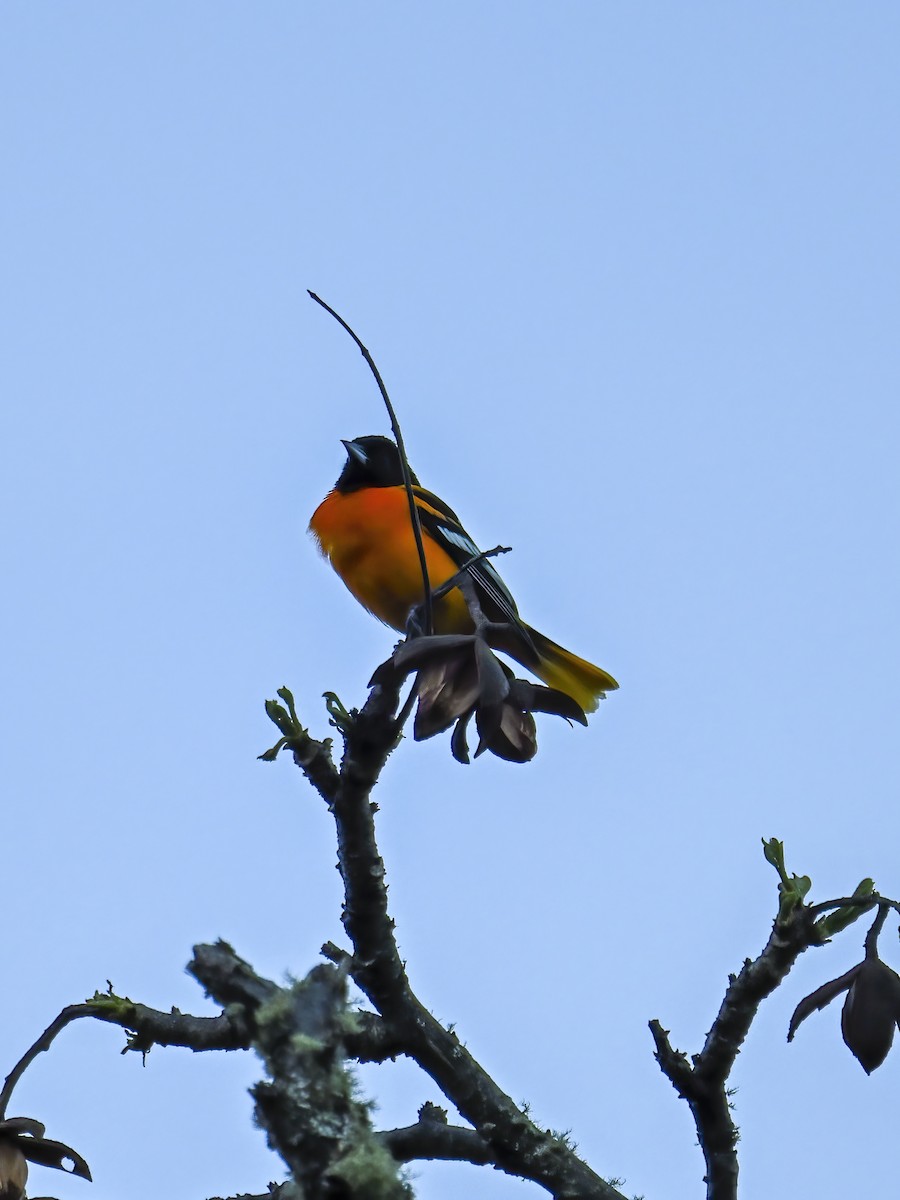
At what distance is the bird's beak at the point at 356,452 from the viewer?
5.62 meters

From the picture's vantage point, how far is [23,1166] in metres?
2.02

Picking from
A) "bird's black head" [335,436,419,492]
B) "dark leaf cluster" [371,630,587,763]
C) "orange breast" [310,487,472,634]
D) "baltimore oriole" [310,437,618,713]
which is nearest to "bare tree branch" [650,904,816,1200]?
"dark leaf cluster" [371,630,587,763]

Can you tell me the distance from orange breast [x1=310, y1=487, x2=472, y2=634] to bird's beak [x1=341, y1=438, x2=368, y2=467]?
36cm

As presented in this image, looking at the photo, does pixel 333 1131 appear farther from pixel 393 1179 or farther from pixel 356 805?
pixel 356 805

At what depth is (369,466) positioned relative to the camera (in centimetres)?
561

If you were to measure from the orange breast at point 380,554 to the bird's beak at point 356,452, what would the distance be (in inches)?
14.3

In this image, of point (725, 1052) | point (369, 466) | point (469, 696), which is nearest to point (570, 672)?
point (369, 466)

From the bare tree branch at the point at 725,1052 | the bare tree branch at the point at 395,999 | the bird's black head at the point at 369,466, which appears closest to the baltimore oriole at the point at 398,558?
the bird's black head at the point at 369,466

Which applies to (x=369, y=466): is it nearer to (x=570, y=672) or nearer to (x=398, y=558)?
(x=398, y=558)

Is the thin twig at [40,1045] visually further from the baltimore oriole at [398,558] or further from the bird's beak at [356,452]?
the bird's beak at [356,452]

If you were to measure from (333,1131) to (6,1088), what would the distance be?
2.89ft

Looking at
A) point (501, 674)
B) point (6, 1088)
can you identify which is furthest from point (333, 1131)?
point (6, 1088)

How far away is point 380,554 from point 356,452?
80cm

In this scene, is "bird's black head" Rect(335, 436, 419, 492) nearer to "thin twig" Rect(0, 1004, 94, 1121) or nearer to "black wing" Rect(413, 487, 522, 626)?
"black wing" Rect(413, 487, 522, 626)
